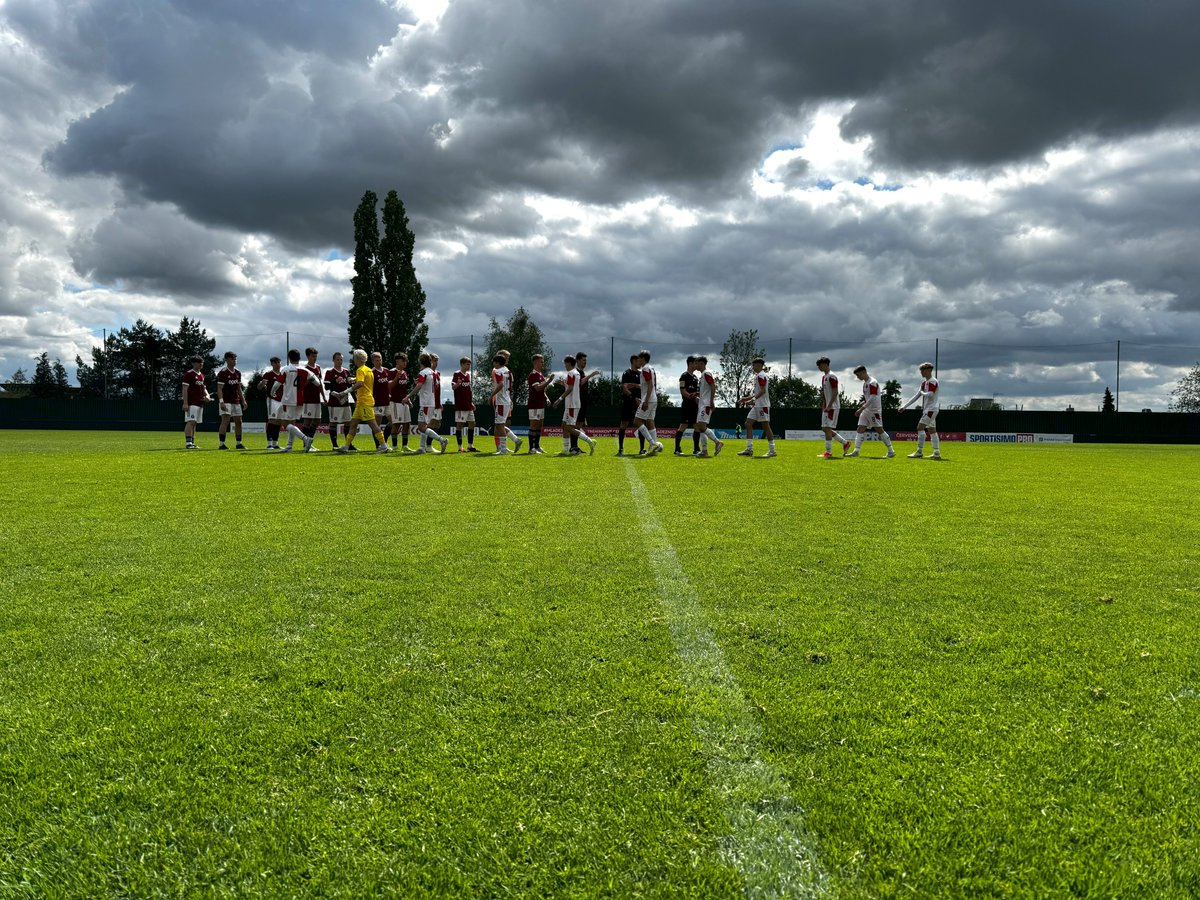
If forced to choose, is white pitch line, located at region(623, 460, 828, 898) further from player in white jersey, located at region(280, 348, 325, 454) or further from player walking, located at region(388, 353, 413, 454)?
player walking, located at region(388, 353, 413, 454)

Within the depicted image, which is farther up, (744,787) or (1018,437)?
(744,787)

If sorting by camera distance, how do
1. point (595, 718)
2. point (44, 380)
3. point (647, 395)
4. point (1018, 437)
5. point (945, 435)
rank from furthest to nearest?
1. point (44, 380)
2. point (945, 435)
3. point (1018, 437)
4. point (647, 395)
5. point (595, 718)

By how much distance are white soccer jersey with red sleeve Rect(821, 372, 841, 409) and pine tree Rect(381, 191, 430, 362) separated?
33397 mm

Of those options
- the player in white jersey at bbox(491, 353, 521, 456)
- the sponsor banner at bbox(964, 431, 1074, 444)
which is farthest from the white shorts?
the sponsor banner at bbox(964, 431, 1074, 444)

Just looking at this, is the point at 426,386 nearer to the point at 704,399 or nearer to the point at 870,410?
the point at 704,399

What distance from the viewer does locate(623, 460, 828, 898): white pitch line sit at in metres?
1.58

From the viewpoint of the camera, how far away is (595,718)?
7.34 feet

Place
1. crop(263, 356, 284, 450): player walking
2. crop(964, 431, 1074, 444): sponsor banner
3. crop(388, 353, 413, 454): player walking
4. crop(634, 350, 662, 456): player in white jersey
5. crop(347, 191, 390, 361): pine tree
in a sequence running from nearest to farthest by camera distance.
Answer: crop(634, 350, 662, 456): player in white jersey → crop(263, 356, 284, 450): player walking → crop(388, 353, 413, 454): player walking → crop(964, 431, 1074, 444): sponsor banner → crop(347, 191, 390, 361): pine tree

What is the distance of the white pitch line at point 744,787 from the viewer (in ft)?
5.18

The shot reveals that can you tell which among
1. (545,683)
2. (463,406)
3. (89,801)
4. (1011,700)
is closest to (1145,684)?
(1011,700)

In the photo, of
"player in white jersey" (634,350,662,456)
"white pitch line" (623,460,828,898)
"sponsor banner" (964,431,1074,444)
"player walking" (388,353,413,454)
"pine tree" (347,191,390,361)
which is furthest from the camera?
"pine tree" (347,191,390,361)

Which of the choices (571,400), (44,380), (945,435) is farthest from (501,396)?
(44,380)

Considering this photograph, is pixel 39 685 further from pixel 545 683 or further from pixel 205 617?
pixel 545 683

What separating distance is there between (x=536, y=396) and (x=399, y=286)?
34.1m
